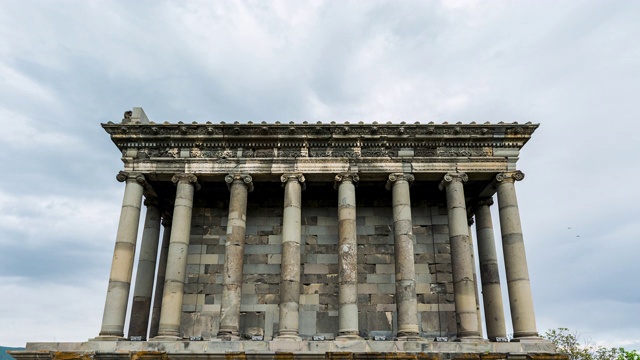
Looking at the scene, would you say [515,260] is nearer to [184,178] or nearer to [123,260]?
[184,178]

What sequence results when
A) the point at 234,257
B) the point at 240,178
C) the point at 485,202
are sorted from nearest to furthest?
the point at 234,257 < the point at 240,178 < the point at 485,202

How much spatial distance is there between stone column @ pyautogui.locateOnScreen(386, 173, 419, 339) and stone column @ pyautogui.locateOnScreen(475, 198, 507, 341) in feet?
12.5

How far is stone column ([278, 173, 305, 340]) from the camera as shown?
17641 millimetres

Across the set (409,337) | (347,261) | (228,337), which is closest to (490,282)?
(409,337)

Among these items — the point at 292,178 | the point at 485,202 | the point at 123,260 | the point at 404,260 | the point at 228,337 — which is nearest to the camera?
the point at 228,337

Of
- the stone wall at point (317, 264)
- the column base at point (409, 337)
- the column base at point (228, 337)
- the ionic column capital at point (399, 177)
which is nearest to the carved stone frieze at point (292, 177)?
the stone wall at point (317, 264)

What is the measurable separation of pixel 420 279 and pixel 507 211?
4.47 meters

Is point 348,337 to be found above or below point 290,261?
below

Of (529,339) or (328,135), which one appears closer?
(529,339)

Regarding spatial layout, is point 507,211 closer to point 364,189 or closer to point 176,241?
point 364,189

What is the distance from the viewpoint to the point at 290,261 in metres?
18.5

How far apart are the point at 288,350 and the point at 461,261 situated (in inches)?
283

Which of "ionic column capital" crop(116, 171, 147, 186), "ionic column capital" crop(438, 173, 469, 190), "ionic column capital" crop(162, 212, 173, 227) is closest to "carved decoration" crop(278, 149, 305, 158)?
"ionic column capital" crop(116, 171, 147, 186)

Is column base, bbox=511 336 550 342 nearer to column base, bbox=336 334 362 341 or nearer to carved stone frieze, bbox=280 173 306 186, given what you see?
column base, bbox=336 334 362 341
